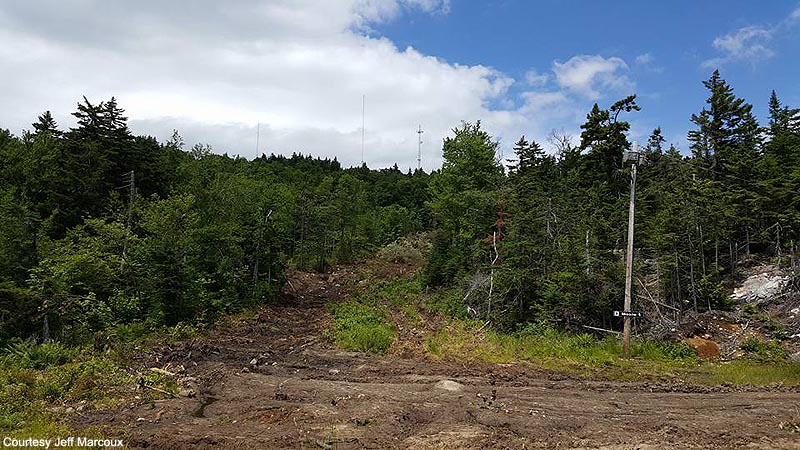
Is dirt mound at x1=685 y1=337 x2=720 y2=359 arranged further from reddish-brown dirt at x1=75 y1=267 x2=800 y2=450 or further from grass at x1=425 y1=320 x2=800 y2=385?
reddish-brown dirt at x1=75 y1=267 x2=800 y2=450

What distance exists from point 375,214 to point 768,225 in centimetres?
5461

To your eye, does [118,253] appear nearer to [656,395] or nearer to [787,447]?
[656,395]

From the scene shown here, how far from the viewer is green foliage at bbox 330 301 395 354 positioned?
673 inches

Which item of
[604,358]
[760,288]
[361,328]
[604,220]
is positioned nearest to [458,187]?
[604,220]

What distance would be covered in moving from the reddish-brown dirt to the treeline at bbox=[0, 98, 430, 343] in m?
6.86

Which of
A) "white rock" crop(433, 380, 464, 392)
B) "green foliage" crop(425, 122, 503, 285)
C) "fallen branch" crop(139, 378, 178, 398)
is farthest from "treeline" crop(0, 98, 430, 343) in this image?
"white rock" crop(433, 380, 464, 392)

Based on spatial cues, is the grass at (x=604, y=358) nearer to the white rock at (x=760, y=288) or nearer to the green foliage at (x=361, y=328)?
the green foliage at (x=361, y=328)

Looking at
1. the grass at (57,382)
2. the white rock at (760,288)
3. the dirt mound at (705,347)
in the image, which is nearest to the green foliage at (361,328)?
the grass at (57,382)

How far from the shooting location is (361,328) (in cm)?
1966

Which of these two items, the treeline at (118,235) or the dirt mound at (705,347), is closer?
the dirt mound at (705,347)

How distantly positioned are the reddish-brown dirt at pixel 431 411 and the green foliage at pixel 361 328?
2.59 metres

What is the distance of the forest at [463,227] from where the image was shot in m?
18.9

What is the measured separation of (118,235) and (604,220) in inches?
853

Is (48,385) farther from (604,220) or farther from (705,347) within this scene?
(604,220)
